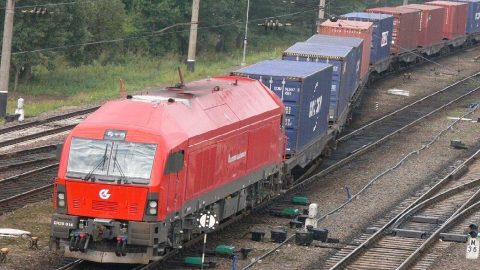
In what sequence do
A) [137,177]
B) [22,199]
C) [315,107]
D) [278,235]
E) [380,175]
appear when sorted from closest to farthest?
[137,177] < [278,235] < [22,199] < [315,107] < [380,175]

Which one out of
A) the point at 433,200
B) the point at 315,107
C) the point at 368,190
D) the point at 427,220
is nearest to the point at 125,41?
the point at 315,107

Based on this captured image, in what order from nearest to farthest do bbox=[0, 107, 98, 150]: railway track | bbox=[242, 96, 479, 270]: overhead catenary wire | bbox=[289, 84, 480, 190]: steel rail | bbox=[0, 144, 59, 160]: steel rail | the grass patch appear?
bbox=[242, 96, 479, 270]: overhead catenary wire → bbox=[289, 84, 480, 190]: steel rail → bbox=[0, 144, 59, 160]: steel rail → bbox=[0, 107, 98, 150]: railway track → the grass patch

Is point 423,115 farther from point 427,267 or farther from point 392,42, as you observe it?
point 427,267

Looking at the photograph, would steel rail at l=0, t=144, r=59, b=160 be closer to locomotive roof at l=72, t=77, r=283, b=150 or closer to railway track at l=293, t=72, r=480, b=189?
railway track at l=293, t=72, r=480, b=189

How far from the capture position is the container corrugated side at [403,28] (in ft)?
199

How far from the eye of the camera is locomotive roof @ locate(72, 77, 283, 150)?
21188mm

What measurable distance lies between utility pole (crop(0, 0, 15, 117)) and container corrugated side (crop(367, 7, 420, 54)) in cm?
2430

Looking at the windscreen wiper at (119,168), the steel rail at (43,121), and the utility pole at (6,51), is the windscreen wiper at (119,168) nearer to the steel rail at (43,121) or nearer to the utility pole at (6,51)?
the steel rail at (43,121)

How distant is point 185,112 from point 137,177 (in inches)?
94.0

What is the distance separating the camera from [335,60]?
121ft

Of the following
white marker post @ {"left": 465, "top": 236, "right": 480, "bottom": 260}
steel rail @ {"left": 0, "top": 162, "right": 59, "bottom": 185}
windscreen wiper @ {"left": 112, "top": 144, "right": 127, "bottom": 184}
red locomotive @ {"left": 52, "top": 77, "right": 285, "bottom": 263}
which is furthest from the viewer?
steel rail @ {"left": 0, "top": 162, "right": 59, "bottom": 185}

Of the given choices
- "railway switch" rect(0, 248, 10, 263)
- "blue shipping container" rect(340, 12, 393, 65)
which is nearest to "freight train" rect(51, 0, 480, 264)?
"railway switch" rect(0, 248, 10, 263)

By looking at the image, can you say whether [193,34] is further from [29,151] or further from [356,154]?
[29,151]

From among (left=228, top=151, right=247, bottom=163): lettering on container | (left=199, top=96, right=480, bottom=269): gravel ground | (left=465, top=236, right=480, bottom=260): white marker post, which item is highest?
(left=228, top=151, right=247, bottom=163): lettering on container
